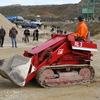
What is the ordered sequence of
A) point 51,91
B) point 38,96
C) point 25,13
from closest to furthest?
point 38,96 → point 51,91 → point 25,13

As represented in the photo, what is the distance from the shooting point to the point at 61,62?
7.92 metres

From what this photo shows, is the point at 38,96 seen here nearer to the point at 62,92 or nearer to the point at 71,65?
the point at 62,92

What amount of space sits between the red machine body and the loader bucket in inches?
8.4

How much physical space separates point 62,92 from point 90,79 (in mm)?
1398

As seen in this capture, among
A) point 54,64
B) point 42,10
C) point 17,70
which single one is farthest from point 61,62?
point 42,10

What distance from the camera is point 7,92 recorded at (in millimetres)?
7078

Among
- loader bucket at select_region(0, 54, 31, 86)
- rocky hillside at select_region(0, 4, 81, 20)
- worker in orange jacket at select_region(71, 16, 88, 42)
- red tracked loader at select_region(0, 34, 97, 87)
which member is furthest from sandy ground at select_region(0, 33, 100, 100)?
rocky hillside at select_region(0, 4, 81, 20)

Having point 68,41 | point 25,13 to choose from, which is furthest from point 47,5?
point 68,41

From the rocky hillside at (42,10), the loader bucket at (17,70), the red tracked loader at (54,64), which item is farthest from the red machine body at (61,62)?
the rocky hillside at (42,10)

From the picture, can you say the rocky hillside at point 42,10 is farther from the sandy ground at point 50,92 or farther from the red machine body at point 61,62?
the sandy ground at point 50,92

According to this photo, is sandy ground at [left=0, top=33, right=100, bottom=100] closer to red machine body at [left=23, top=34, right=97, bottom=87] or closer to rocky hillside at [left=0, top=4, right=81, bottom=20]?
red machine body at [left=23, top=34, right=97, bottom=87]

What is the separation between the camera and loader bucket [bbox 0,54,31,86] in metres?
7.04

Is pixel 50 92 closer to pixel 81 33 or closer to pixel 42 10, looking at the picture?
pixel 81 33

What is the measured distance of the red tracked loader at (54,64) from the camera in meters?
7.20
